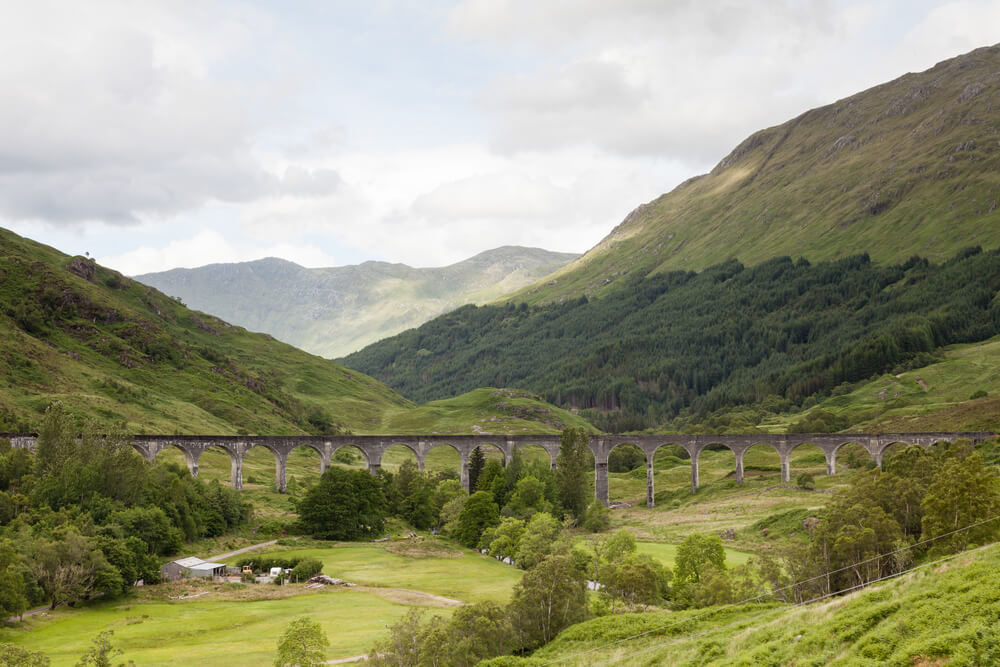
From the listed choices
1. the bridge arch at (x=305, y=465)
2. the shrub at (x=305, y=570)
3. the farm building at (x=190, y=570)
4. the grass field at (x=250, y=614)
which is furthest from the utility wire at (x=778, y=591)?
the bridge arch at (x=305, y=465)

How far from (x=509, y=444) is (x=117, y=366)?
80.9m

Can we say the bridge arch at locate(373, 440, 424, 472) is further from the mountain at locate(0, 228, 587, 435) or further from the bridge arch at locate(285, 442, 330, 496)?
the mountain at locate(0, 228, 587, 435)

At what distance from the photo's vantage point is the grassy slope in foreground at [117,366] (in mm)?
117250

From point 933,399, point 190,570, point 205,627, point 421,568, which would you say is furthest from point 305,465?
point 933,399

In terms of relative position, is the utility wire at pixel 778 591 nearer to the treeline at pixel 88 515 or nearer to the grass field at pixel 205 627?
the grass field at pixel 205 627

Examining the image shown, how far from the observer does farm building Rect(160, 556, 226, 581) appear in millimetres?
62969

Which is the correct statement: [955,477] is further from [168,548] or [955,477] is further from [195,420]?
[195,420]

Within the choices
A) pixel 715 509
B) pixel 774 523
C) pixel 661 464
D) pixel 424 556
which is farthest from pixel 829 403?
pixel 424 556

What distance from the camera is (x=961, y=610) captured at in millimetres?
21656

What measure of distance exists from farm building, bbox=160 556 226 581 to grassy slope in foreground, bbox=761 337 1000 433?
10541cm

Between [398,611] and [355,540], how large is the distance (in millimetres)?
32075

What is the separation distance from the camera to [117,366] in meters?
143

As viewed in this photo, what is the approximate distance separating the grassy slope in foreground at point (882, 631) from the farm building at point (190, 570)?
40.5 meters

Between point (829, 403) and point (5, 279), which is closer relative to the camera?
point (5, 279)
